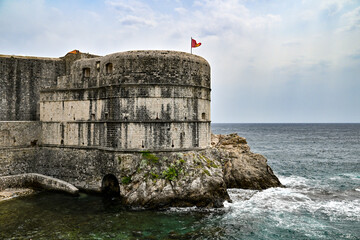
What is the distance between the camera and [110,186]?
22281 millimetres

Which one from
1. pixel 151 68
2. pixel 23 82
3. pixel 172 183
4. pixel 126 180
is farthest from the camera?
pixel 23 82

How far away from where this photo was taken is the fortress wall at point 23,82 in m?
25.1

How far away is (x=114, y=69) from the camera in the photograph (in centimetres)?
2125

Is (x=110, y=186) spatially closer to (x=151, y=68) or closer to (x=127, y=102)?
(x=127, y=102)

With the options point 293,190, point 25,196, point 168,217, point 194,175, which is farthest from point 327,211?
point 25,196

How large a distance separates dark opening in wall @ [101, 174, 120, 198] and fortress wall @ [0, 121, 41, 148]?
7743 millimetres

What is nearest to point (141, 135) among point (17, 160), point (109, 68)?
point (109, 68)

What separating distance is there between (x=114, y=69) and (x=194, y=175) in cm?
955

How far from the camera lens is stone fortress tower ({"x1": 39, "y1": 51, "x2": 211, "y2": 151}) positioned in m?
20.8

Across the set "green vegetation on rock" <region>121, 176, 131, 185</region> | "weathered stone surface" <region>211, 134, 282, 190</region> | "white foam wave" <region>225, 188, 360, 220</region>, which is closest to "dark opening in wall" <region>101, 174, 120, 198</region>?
"green vegetation on rock" <region>121, 176, 131, 185</region>

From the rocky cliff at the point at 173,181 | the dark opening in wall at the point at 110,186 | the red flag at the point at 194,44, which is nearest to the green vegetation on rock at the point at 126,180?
the rocky cliff at the point at 173,181

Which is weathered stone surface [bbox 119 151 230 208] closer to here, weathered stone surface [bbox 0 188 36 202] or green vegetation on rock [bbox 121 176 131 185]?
green vegetation on rock [bbox 121 176 131 185]

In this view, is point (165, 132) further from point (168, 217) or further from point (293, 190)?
point (293, 190)

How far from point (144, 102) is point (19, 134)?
1131cm
